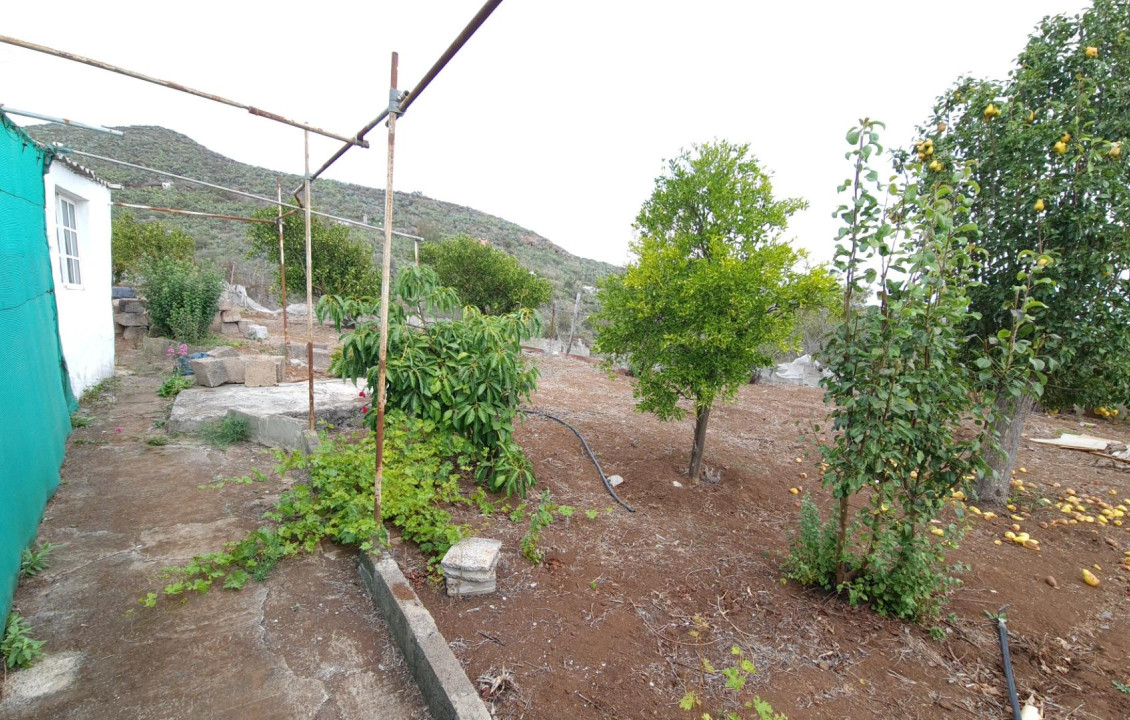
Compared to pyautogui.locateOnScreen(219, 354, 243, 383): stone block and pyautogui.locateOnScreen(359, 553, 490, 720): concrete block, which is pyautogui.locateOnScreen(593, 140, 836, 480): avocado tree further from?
pyautogui.locateOnScreen(219, 354, 243, 383): stone block

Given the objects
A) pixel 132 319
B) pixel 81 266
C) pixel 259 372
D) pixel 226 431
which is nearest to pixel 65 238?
pixel 81 266

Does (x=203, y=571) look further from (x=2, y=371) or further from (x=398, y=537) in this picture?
(x=2, y=371)

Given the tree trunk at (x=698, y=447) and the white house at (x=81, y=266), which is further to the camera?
the white house at (x=81, y=266)

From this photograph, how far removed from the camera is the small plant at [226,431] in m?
4.84

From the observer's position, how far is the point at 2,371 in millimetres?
2646

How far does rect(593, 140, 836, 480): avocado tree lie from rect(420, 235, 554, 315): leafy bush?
9.49 meters

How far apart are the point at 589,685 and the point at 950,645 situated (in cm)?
199

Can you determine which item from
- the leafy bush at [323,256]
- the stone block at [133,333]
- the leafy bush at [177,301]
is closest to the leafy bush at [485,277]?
the leafy bush at [323,256]

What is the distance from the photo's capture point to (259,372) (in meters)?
6.48

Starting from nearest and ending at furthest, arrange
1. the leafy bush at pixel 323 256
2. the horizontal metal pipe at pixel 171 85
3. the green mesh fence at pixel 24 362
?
the horizontal metal pipe at pixel 171 85, the green mesh fence at pixel 24 362, the leafy bush at pixel 323 256

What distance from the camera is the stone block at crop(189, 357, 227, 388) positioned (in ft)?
20.4

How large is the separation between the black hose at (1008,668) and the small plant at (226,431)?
5849 mm

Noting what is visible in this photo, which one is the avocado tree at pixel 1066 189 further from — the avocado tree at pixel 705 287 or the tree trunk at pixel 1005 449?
the avocado tree at pixel 705 287

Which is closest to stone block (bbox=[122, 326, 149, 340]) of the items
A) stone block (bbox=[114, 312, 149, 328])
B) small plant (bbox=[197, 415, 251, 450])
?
stone block (bbox=[114, 312, 149, 328])
